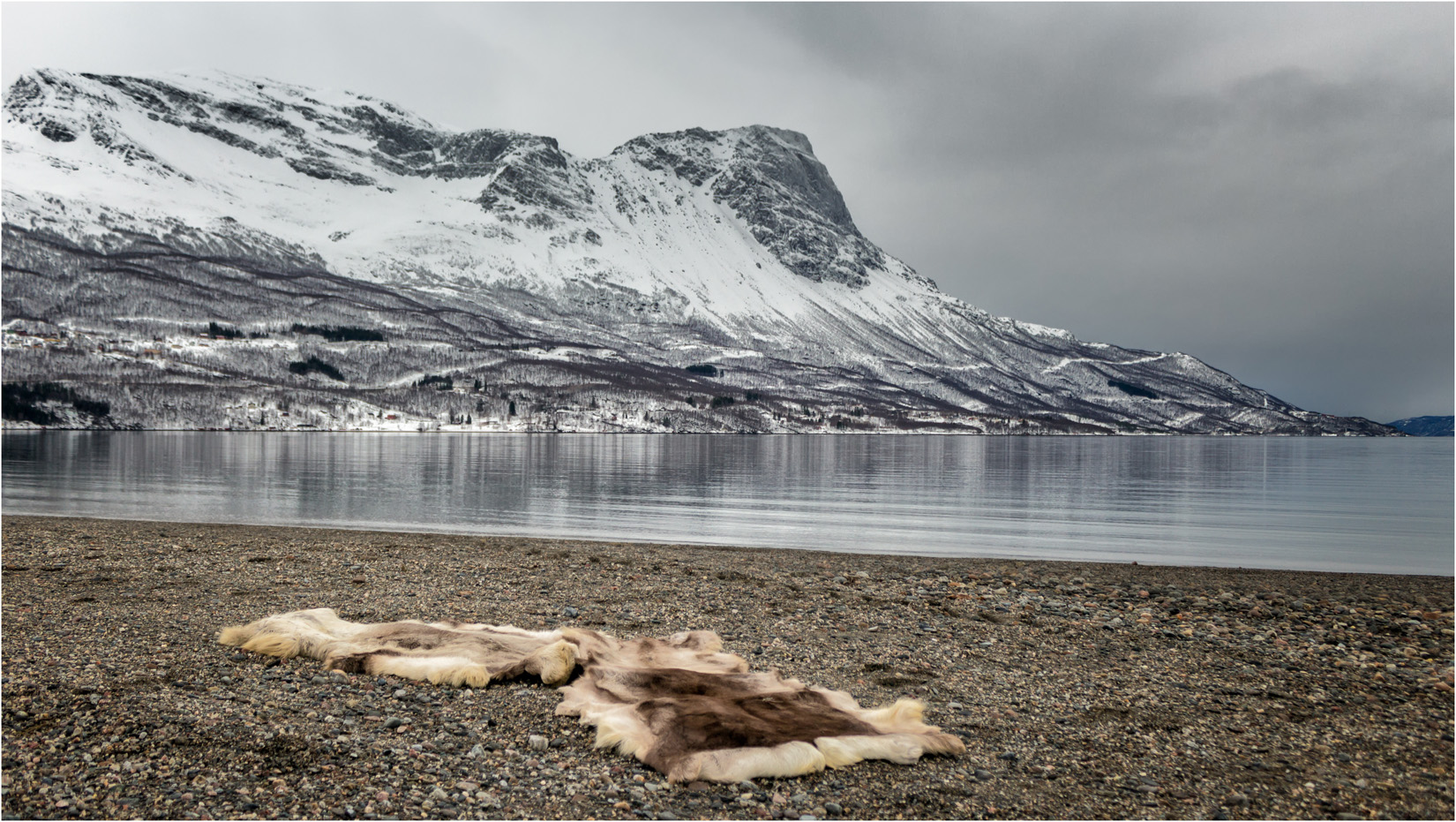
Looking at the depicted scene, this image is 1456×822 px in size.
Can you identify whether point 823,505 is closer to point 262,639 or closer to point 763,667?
point 763,667

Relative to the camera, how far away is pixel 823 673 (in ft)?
37.0

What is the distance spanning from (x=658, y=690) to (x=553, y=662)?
1439 millimetres

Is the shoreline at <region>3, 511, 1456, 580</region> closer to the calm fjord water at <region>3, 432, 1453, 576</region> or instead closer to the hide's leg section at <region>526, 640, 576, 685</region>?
the calm fjord water at <region>3, 432, 1453, 576</region>

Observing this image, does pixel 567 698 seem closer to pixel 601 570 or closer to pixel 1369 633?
pixel 601 570

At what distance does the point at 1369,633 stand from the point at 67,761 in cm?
1761

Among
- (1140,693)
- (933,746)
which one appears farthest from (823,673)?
(1140,693)

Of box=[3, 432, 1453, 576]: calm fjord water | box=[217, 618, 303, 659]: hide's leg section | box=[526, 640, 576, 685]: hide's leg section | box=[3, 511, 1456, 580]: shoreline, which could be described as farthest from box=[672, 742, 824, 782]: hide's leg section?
box=[3, 432, 1453, 576]: calm fjord water

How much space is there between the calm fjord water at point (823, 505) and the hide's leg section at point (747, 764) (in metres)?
19.2

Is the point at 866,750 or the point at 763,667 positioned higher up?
the point at 866,750

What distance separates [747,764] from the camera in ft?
25.4

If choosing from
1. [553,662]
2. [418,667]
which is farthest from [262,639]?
[553,662]

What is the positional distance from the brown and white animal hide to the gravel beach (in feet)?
0.75

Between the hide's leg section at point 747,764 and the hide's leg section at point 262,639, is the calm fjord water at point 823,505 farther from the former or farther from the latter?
the hide's leg section at point 747,764

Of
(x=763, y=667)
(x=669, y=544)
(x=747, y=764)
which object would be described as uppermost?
(x=747, y=764)
